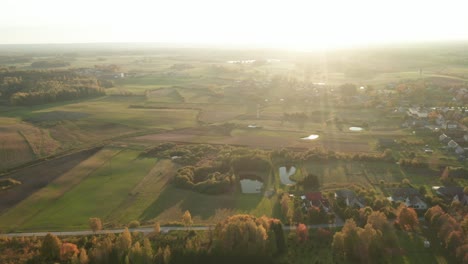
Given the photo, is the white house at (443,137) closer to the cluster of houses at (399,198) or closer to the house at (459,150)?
the house at (459,150)

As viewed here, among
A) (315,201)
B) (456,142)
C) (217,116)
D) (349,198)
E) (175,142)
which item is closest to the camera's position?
(315,201)

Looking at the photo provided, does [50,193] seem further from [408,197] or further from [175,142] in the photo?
[408,197]

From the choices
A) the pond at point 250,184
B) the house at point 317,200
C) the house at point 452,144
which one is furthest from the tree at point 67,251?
the house at point 452,144

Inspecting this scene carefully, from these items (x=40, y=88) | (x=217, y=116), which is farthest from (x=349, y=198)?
(x=40, y=88)

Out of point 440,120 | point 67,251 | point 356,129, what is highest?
point 440,120

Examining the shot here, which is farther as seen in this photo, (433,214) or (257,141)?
(257,141)

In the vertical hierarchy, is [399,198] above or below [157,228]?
above

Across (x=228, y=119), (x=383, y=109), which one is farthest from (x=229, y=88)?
(x=383, y=109)
